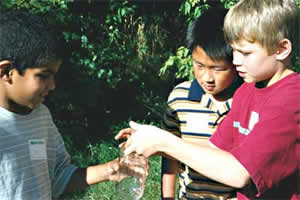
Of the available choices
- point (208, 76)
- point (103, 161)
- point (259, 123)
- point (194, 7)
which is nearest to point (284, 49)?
point (259, 123)

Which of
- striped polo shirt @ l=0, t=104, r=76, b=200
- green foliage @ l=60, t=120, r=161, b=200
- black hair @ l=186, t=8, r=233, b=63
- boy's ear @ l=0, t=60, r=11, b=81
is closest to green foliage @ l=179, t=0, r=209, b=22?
green foliage @ l=60, t=120, r=161, b=200

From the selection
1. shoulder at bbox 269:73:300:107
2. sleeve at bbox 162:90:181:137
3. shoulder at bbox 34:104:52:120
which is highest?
shoulder at bbox 269:73:300:107

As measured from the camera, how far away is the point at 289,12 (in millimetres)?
2051

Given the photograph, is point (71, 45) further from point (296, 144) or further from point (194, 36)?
point (296, 144)

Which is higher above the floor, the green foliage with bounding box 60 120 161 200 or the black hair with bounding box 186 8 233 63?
the black hair with bounding box 186 8 233 63

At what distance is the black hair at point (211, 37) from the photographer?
8.61ft

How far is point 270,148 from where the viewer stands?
182 cm

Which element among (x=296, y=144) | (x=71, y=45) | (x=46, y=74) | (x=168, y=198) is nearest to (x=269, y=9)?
(x=296, y=144)

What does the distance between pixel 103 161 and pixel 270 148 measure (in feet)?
12.5

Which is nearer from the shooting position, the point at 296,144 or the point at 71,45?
the point at 296,144

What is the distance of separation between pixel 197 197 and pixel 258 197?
0.65 metres

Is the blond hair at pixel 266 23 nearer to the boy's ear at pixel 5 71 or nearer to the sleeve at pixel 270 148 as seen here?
the sleeve at pixel 270 148

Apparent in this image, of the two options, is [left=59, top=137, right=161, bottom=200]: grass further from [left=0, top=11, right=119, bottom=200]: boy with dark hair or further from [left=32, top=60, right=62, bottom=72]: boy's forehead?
[left=32, top=60, right=62, bottom=72]: boy's forehead

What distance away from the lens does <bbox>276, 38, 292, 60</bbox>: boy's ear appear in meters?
2.01
